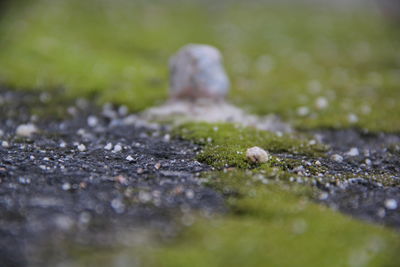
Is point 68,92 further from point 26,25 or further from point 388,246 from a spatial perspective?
point 388,246

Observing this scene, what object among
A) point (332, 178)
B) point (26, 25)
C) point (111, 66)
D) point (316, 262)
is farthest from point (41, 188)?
point (26, 25)

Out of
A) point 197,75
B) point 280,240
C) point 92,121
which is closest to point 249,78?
point 197,75

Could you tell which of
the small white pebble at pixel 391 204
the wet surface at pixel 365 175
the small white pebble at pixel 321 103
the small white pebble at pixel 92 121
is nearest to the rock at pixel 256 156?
the wet surface at pixel 365 175

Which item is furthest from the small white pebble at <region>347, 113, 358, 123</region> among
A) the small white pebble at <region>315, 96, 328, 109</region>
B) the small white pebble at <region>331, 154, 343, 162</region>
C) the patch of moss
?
the small white pebble at <region>331, 154, 343, 162</region>

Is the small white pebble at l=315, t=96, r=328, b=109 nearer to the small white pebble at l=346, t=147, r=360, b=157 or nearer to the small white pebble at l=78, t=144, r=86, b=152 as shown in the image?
the small white pebble at l=346, t=147, r=360, b=157

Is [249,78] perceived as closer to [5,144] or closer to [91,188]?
[5,144]

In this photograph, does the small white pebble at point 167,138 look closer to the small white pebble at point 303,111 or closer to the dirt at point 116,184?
the dirt at point 116,184
